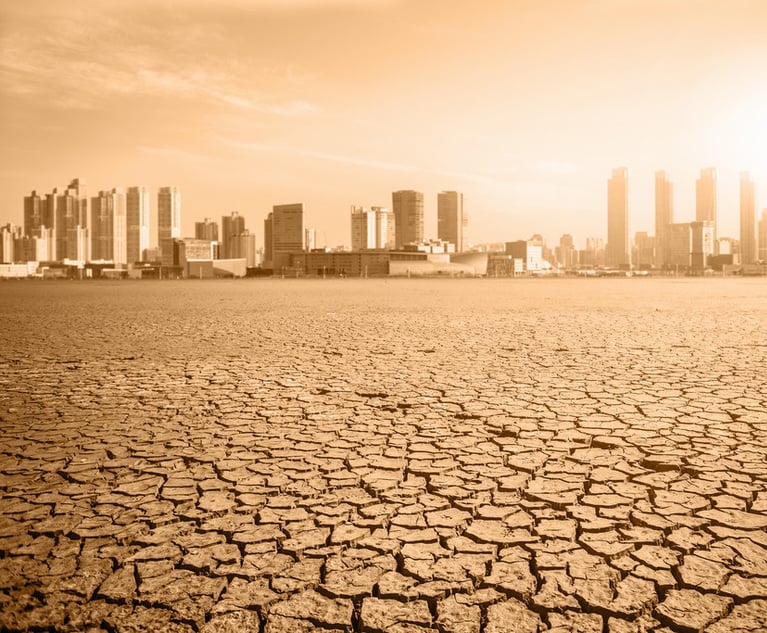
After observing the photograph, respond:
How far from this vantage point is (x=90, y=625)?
111 inches

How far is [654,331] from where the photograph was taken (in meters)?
16.4

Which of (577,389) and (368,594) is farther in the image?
(577,389)

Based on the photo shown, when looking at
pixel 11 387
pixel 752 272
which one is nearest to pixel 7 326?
pixel 11 387

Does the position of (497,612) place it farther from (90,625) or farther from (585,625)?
(90,625)

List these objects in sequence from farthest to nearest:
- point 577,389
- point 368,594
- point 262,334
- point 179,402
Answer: point 262,334 → point 577,389 → point 179,402 → point 368,594

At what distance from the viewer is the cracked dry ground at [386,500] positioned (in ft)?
9.70

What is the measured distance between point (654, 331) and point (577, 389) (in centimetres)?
925

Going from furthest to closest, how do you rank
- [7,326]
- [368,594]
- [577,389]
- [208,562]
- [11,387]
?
[7,326] → [11,387] → [577,389] → [208,562] → [368,594]

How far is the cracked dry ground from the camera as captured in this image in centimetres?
296

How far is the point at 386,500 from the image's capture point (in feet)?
14.0

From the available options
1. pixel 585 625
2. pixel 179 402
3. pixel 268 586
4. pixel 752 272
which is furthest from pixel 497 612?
pixel 752 272

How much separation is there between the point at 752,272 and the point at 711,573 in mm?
207986

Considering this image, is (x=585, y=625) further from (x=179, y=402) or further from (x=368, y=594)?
(x=179, y=402)

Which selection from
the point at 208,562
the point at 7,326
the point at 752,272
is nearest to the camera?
the point at 208,562
